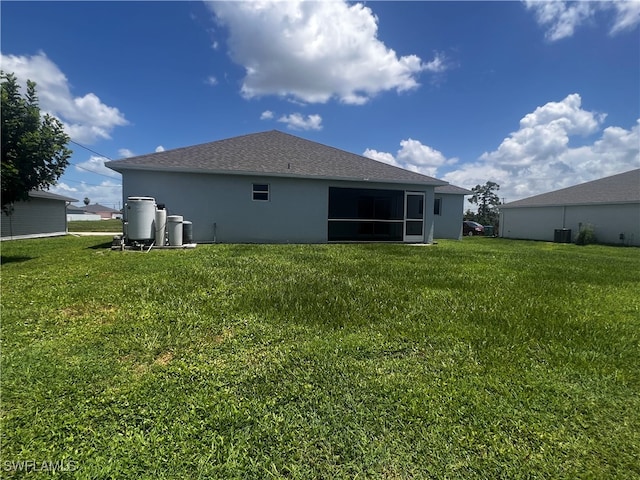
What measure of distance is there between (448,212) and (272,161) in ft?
42.2

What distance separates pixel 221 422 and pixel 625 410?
10.3 feet

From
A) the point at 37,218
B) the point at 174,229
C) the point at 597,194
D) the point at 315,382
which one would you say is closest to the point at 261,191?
the point at 174,229

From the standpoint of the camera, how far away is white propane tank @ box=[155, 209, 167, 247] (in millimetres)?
10133

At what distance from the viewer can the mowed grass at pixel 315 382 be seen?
2027 mm

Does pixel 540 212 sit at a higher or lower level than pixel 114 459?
higher

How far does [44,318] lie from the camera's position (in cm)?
400

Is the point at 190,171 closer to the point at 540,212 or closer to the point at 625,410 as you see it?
the point at 625,410

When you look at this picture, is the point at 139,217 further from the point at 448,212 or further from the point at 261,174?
the point at 448,212

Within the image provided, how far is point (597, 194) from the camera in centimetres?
2125

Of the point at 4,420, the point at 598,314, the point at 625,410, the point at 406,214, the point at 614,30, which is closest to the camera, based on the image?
the point at 4,420

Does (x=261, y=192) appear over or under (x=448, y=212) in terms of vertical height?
over

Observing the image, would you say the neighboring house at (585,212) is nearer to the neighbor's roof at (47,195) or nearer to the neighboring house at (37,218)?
the neighboring house at (37,218)

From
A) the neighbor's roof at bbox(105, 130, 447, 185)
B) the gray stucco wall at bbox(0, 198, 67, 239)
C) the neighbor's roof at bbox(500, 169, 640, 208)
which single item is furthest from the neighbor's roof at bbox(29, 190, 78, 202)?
the neighbor's roof at bbox(500, 169, 640, 208)

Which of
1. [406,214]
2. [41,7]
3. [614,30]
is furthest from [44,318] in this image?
[614,30]
